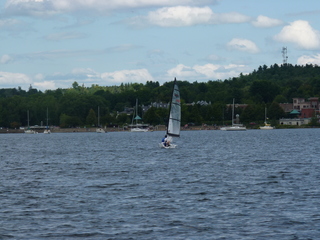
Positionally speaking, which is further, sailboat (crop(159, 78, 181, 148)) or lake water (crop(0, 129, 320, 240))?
sailboat (crop(159, 78, 181, 148))

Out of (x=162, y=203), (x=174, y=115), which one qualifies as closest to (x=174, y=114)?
(x=174, y=115)

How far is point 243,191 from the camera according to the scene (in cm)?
A: 4428

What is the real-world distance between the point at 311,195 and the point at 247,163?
29.5 metres

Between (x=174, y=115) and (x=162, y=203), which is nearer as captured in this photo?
(x=162, y=203)

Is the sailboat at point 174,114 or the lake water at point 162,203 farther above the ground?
the sailboat at point 174,114

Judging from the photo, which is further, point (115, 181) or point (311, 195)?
point (115, 181)

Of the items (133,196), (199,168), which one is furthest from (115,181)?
(199,168)

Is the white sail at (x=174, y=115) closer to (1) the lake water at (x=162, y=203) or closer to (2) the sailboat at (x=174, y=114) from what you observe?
(2) the sailboat at (x=174, y=114)

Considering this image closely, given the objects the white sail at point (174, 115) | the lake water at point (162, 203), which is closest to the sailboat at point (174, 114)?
the white sail at point (174, 115)

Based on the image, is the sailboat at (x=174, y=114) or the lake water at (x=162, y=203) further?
the sailboat at (x=174, y=114)

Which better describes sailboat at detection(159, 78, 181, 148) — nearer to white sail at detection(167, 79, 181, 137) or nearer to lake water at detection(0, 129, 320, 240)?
white sail at detection(167, 79, 181, 137)

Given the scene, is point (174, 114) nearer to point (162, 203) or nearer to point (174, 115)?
point (174, 115)

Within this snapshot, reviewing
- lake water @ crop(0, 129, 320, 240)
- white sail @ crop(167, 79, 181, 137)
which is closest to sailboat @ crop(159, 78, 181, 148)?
white sail @ crop(167, 79, 181, 137)

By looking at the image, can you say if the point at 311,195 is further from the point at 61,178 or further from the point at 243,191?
the point at 61,178
